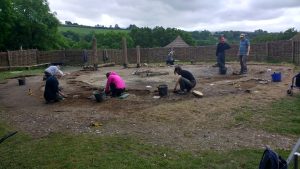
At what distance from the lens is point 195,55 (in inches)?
1233

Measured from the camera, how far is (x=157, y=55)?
32.6 meters

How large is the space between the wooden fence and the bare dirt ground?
11.3 metres

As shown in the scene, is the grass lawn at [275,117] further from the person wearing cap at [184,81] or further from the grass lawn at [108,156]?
the person wearing cap at [184,81]

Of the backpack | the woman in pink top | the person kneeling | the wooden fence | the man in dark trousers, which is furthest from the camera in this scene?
the wooden fence

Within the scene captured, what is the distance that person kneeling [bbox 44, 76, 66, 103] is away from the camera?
38.2ft

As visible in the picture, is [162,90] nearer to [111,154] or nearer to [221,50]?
[111,154]

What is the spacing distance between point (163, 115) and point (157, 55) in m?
23.5

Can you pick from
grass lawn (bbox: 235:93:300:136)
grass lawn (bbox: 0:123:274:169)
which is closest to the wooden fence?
grass lawn (bbox: 235:93:300:136)

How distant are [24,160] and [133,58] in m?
26.9

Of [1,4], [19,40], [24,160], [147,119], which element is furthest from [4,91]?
[19,40]

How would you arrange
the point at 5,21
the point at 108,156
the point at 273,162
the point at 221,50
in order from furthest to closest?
the point at 5,21, the point at 221,50, the point at 108,156, the point at 273,162

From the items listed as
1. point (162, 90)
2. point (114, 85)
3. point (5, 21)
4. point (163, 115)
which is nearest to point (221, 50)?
point (162, 90)

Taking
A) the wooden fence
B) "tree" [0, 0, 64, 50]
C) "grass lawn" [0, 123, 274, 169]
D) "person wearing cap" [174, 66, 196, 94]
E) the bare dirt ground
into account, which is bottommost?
"grass lawn" [0, 123, 274, 169]

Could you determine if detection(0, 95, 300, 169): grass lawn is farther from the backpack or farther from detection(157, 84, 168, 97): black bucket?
detection(157, 84, 168, 97): black bucket
